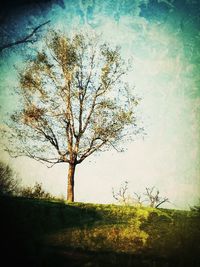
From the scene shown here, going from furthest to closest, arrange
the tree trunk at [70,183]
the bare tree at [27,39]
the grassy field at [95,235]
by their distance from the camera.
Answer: the tree trunk at [70,183] → the bare tree at [27,39] → the grassy field at [95,235]

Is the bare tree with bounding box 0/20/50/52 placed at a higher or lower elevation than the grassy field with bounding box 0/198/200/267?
higher

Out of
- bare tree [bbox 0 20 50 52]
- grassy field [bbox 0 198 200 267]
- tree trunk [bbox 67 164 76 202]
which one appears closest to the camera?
grassy field [bbox 0 198 200 267]

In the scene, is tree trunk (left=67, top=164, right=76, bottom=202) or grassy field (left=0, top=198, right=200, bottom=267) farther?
tree trunk (left=67, top=164, right=76, bottom=202)

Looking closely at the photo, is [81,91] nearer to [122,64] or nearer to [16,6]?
[122,64]

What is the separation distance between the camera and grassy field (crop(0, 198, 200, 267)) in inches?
213

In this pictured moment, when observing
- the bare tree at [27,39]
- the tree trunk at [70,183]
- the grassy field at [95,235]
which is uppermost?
the bare tree at [27,39]

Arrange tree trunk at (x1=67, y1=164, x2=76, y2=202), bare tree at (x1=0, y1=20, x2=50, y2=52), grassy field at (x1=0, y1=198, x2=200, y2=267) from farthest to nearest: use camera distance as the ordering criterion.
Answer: tree trunk at (x1=67, y1=164, x2=76, y2=202) < bare tree at (x1=0, y1=20, x2=50, y2=52) < grassy field at (x1=0, y1=198, x2=200, y2=267)

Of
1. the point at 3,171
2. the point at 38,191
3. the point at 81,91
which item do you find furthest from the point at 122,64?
the point at 3,171

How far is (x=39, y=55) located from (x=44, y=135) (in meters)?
4.85

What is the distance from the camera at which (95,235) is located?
7258mm

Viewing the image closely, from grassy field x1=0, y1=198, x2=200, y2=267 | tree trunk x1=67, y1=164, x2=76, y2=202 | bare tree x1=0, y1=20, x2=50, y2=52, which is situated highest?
bare tree x1=0, y1=20, x2=50, y2=52

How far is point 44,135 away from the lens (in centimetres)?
1591

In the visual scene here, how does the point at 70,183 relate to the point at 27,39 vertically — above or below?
below

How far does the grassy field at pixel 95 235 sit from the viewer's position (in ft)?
17.8
